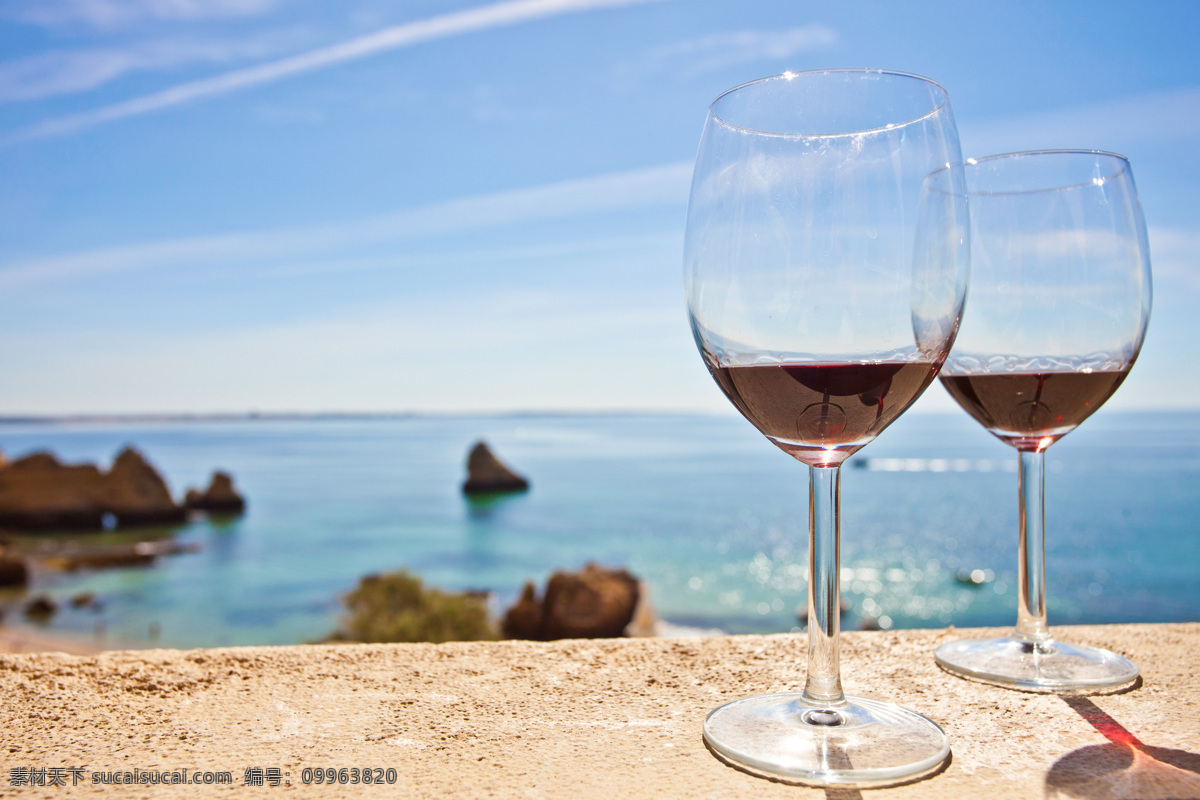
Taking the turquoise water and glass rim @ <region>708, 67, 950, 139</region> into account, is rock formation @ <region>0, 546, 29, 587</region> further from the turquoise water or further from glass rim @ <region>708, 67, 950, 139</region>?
glass rim @ <region>708, 67, 950, 139</region>

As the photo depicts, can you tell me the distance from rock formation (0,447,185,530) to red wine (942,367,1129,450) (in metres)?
56.6

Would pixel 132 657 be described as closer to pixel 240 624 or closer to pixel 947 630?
pixel 947 630

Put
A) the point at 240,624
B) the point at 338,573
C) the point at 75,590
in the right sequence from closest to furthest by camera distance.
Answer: the point at 240,624
the point at 75,590
the point at 338,573

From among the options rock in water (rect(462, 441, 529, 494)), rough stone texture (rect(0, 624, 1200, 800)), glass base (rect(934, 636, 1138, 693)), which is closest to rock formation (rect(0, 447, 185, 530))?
rock in water (rect(462, 441, 529, 494))

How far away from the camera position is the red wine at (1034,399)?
1355 mm

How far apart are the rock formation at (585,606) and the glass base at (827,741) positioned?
949 inches

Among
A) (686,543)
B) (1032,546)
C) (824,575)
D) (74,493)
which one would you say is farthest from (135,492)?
(824,575)

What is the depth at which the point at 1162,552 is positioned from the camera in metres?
41.1

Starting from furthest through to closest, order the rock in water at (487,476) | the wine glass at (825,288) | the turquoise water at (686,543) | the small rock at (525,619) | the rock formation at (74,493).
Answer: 1. the rock in water at (487,476)
2. the rock formation at (74,493)
3. the turquoise water at (686,543)
4. the small rock at (525,619)
5. the wine glass at (825,288)

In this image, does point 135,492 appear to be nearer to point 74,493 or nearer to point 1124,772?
point 74,493

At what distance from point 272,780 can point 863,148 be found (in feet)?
3.33

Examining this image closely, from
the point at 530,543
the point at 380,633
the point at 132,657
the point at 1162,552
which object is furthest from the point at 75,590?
the point at 1162,552

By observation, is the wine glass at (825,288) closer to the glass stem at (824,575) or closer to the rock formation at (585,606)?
the glass stem at (824,575)

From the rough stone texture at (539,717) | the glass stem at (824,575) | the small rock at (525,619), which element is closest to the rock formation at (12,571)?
the small rock at (525,619)
